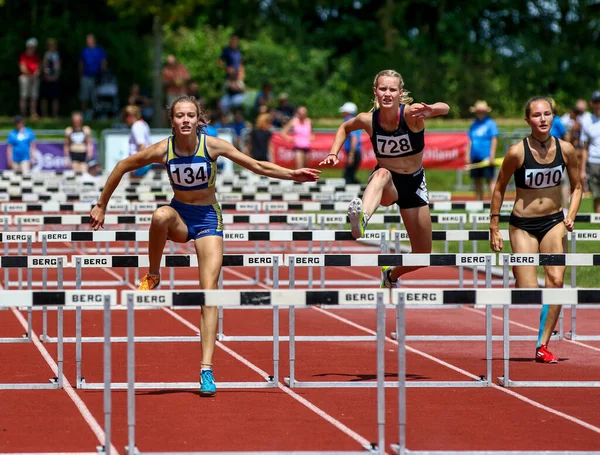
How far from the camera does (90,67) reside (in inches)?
1332

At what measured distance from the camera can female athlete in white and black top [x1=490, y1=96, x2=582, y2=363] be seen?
388 inches

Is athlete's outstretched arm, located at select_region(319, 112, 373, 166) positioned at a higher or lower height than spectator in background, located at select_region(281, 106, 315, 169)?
lower

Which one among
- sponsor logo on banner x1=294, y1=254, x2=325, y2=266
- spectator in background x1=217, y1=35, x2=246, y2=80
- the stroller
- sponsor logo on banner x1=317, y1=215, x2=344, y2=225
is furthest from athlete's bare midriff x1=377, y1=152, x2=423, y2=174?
the stroller

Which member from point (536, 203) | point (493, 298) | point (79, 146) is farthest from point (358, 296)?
point (79, 146)

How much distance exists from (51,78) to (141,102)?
237 centimetres

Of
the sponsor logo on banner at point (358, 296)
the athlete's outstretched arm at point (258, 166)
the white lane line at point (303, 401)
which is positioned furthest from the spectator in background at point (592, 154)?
the sponsor logo on banner at point (358, 296)

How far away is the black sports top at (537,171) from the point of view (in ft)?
32.4

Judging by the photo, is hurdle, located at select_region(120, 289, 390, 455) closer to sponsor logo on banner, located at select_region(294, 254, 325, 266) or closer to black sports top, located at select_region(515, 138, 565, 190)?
sponsor logo on banner, located at select_region(294, 254, 325, 266)

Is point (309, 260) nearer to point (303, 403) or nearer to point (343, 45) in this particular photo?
point (303, 403)

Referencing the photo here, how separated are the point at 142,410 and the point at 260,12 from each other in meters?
36.5

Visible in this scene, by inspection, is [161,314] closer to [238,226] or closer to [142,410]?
[142,410]

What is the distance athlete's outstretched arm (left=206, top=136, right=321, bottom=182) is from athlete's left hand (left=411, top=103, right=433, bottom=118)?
1012mm

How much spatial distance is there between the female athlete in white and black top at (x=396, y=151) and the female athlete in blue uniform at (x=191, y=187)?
2.79ft

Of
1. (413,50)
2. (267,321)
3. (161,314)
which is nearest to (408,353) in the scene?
(267,321)
